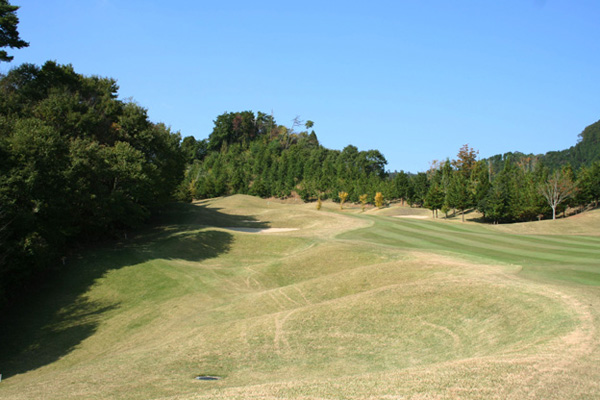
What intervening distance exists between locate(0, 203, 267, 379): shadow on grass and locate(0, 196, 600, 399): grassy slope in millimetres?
126

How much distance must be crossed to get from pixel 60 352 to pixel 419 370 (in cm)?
1630

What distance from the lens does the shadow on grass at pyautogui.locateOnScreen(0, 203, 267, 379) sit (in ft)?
63.1

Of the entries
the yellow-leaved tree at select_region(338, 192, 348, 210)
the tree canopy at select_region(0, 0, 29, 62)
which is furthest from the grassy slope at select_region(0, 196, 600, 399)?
the yellow-leaved tree at select_region(338, 192, 348, 210)

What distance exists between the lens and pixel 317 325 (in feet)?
53.4

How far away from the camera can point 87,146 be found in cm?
3416

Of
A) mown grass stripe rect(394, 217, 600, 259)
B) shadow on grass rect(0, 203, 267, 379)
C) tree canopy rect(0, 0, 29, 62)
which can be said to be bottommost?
shadow on grass rect(0, 203, 267, 379)

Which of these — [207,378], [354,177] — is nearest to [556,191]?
[354,177]

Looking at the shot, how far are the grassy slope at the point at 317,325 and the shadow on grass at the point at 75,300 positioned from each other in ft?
0.41

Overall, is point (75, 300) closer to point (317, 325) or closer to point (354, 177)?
point (317, 325)

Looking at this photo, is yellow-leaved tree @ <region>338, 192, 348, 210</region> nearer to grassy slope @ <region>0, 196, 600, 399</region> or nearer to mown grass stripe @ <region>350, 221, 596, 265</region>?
mown grass stripe @ <region>350, 221, 596, 265</region>

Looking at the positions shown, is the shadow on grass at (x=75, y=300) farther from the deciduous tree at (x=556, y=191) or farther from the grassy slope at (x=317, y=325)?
the deciduous tree at (x=556, y=191)

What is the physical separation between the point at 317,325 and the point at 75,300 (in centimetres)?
1648

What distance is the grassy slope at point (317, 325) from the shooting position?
31.3 ft

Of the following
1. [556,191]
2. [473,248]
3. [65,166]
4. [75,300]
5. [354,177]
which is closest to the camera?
[75,300]
